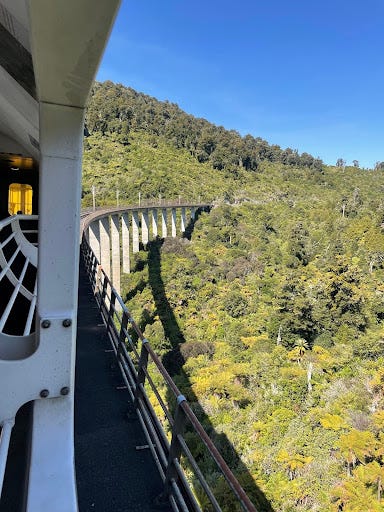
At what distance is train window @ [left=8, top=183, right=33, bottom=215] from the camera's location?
22.9 feet

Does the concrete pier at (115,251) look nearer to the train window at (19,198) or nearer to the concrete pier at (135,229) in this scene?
the concrete pier at (135,229)

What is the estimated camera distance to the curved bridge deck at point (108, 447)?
2.52m

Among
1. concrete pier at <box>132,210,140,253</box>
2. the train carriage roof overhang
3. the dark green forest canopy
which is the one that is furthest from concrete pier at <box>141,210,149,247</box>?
the dark green forest canopy

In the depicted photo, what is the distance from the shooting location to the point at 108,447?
306 cm

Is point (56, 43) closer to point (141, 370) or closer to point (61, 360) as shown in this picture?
point (61, 360)

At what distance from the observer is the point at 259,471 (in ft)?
47.0

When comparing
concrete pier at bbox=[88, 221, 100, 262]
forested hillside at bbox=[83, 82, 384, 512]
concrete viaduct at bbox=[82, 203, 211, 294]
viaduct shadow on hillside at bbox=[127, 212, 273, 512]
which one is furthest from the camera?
concrete viaduct at bbox=[82, 203, 211, 294]

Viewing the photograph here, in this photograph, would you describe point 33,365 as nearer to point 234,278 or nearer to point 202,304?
point 202,304

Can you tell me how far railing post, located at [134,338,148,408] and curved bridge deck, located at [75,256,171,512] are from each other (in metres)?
0.24

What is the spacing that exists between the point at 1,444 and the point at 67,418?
352mm

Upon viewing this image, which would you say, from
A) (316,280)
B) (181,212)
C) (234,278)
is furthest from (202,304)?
(181,212)

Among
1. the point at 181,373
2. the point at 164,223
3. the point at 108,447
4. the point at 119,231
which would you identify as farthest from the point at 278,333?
the point at 164,223

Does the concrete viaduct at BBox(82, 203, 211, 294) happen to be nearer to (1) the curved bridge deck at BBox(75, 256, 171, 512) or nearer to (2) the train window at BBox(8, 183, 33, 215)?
(2) the train window at BBox(8, 183, 33, 215)

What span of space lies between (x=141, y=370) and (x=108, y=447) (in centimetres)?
70
